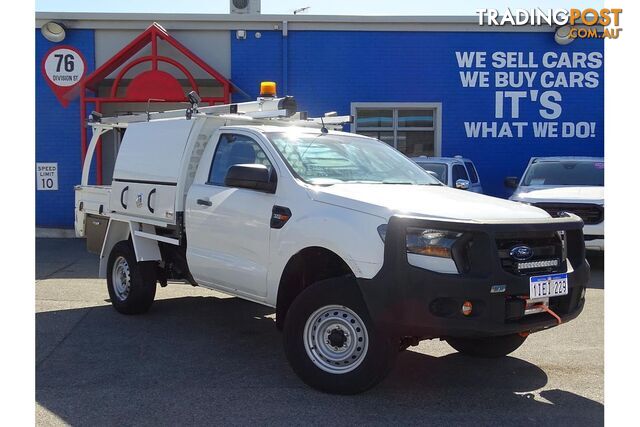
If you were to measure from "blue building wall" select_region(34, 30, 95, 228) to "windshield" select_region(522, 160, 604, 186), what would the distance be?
10355 mm

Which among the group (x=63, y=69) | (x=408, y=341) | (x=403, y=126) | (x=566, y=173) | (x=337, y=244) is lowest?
(x=408, y=341)

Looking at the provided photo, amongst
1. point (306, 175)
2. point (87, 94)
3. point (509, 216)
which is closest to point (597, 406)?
point (509, 216)

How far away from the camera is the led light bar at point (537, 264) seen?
166 inches

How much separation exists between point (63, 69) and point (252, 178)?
1197cm

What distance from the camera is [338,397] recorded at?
4453mm

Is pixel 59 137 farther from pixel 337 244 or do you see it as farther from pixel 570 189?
pixel 337 244

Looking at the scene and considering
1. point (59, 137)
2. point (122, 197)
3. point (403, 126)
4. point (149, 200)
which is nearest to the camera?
point (149, 200)

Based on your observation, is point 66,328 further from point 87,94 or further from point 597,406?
point 87,94

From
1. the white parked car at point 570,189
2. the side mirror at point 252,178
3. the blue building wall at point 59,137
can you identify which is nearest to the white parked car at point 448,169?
the white parked car at point 570,189

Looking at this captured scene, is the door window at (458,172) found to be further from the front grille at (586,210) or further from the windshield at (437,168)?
the front grille at (586,210)

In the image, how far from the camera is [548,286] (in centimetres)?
429

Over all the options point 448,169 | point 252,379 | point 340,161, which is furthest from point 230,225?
point 448,169

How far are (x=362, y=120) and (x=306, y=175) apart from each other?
1064 centimetres

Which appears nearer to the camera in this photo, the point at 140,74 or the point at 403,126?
the point at 140,74
